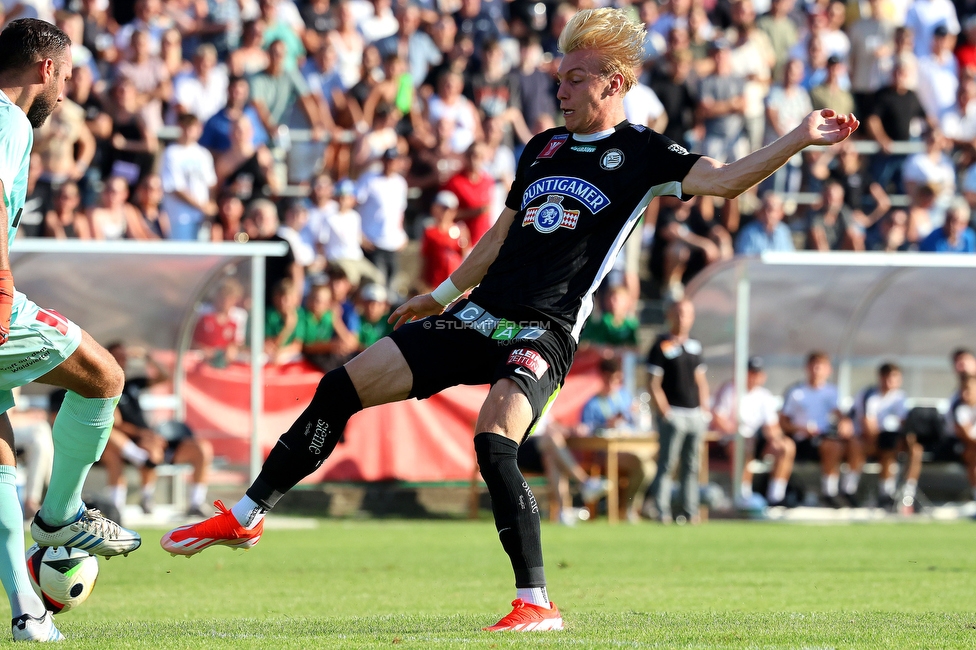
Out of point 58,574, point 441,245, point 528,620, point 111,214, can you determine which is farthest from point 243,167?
point 528,620

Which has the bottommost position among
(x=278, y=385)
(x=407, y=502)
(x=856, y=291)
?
(x=407, y=502)

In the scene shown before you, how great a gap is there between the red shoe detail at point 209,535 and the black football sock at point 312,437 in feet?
0.47

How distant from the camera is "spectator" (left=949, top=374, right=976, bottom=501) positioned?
1614 centimetres

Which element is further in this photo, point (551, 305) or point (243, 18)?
point (243, 18)

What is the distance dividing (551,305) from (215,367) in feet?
30.9

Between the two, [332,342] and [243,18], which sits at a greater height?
[243,18]

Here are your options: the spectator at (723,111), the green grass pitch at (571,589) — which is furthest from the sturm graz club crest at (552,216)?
the spectator at (723,111)

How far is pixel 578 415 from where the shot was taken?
15.9 metres

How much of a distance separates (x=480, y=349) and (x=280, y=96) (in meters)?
12.0

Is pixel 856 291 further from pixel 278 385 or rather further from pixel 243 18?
pixel 243 18

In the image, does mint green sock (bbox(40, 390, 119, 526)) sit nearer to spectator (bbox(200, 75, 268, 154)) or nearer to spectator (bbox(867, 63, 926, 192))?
spectator (bbox(200, 75, 268, 154))

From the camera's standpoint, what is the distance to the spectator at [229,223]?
1603cm

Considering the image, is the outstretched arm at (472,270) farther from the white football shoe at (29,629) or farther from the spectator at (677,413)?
the spectator at (677,413)

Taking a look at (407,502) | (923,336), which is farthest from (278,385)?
(923,336)
